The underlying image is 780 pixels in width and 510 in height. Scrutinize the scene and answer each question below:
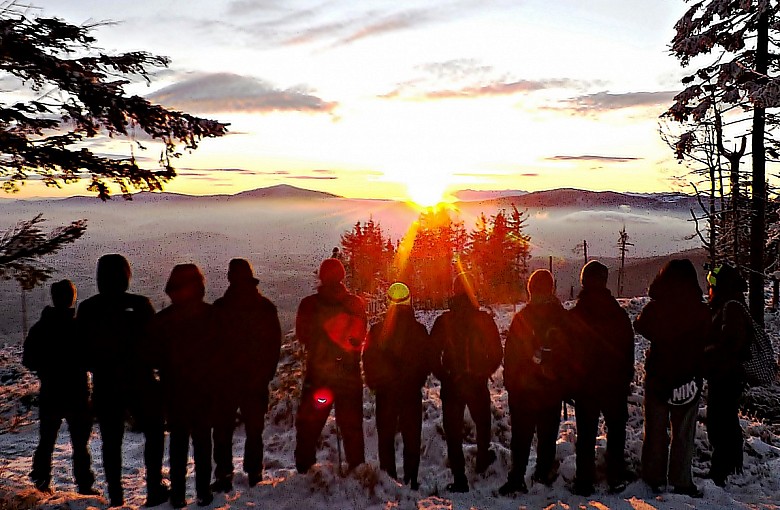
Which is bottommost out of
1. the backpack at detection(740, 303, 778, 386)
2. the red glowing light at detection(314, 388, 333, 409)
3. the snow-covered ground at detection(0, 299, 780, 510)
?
the snow-covered ground at detection(0, 299, 780, 510)

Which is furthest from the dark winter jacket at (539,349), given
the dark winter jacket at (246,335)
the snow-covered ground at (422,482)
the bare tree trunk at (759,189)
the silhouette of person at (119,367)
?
the bare tree trunk at (759,189)

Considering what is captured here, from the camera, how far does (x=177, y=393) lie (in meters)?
5.87

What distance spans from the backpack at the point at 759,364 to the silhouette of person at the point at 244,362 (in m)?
5.37

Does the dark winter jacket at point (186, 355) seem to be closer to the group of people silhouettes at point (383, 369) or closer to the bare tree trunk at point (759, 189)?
the group of people silhouettes at point (383, 369)

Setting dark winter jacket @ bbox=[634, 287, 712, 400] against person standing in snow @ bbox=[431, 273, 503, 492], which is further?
person standing in snow @ bbox=[431, 273, 503, 492]

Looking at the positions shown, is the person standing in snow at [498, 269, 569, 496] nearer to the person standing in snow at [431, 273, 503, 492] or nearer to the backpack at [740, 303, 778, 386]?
the person standing in snow at [431, 273, 503, 492]

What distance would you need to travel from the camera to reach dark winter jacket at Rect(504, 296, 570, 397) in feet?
20.6

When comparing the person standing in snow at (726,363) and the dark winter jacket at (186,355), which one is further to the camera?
the person standing in snow at (726,363)

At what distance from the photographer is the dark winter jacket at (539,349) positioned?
629 centimetres

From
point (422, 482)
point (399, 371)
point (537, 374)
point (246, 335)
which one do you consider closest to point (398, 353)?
point (399, 371)

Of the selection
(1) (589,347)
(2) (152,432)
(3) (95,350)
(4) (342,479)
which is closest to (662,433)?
(1) (589,347)

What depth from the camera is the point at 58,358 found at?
628 cm

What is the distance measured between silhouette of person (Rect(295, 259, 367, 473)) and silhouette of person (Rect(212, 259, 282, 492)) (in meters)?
0.44

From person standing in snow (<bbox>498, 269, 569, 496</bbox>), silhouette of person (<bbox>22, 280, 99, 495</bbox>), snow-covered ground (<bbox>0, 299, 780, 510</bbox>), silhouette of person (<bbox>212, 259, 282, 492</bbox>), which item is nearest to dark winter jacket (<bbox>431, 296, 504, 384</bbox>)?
person standing in snow (<bbox>498, 269, 569, 496</bbox>)
